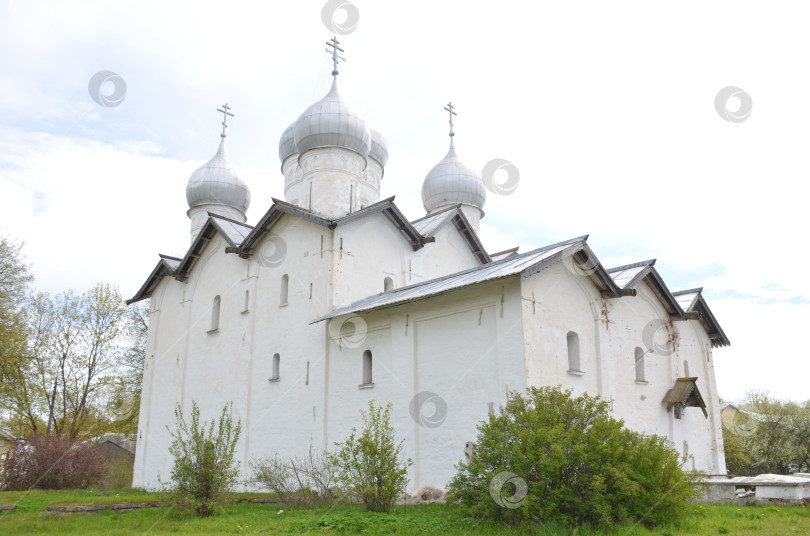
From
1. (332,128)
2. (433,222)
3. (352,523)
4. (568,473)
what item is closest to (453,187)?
(433,222)

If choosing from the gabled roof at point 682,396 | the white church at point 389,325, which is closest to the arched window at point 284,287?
the white church at point 389,325

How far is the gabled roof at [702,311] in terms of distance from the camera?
17.4 meters

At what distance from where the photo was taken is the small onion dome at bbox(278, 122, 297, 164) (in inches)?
979

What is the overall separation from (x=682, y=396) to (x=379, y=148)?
14.4 m

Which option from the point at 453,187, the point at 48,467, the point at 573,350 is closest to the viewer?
the point at 573,350

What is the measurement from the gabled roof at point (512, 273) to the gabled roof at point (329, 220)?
8.88ft

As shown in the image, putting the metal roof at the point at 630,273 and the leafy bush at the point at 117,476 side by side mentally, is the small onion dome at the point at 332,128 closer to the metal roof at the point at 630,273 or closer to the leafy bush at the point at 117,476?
the metal roof at the point at 630,273

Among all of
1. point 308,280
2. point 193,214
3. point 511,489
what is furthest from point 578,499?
point 193,214

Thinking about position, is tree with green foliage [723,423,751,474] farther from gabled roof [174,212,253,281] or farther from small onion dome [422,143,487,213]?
gabled roof [174,212,253,281]

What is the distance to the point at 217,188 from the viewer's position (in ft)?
86.2

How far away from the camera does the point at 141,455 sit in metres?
22.8

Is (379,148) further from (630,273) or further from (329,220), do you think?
(630,273)

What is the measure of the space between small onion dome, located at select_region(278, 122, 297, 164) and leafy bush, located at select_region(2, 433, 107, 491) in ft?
40.3

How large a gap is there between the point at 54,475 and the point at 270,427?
7.94 m
